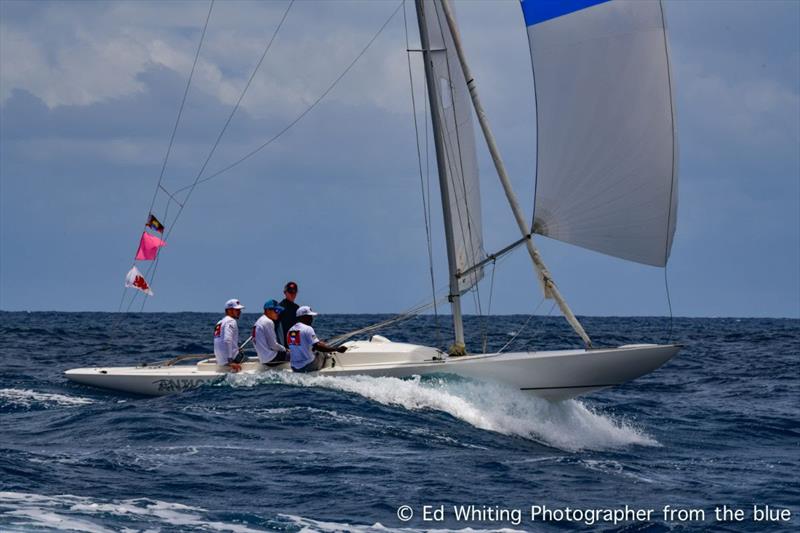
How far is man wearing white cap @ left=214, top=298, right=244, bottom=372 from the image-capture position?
17078 millimetres

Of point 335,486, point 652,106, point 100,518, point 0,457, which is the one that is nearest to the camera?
point 100,518

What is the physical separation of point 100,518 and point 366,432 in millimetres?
4729

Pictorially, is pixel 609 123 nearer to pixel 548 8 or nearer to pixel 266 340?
pixel 548 8

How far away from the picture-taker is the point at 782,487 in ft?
39.5

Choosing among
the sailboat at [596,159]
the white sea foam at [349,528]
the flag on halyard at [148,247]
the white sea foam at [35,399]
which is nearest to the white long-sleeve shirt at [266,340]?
the sailboat at [596,159]

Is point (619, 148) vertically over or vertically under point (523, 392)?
over

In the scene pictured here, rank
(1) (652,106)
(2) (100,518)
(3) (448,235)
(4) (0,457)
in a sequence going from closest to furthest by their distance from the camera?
(2) (100,518)
(4) (0,457)
(1) (652,106)
(3) (448,235)

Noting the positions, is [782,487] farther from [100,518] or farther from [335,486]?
[100,518]

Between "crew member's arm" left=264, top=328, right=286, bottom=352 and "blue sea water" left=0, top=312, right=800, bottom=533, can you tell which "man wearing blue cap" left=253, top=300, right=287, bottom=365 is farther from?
"blue sea water" left=0, top=312, right=800, bottom=533

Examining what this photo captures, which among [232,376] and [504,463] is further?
[232,376]

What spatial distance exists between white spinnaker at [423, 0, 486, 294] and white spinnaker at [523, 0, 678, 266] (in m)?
2.04

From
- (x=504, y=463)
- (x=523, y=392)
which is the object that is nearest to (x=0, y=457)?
(x=504, y=463)

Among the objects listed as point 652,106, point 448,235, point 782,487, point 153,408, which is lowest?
point 782,487

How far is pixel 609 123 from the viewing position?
1470cm
